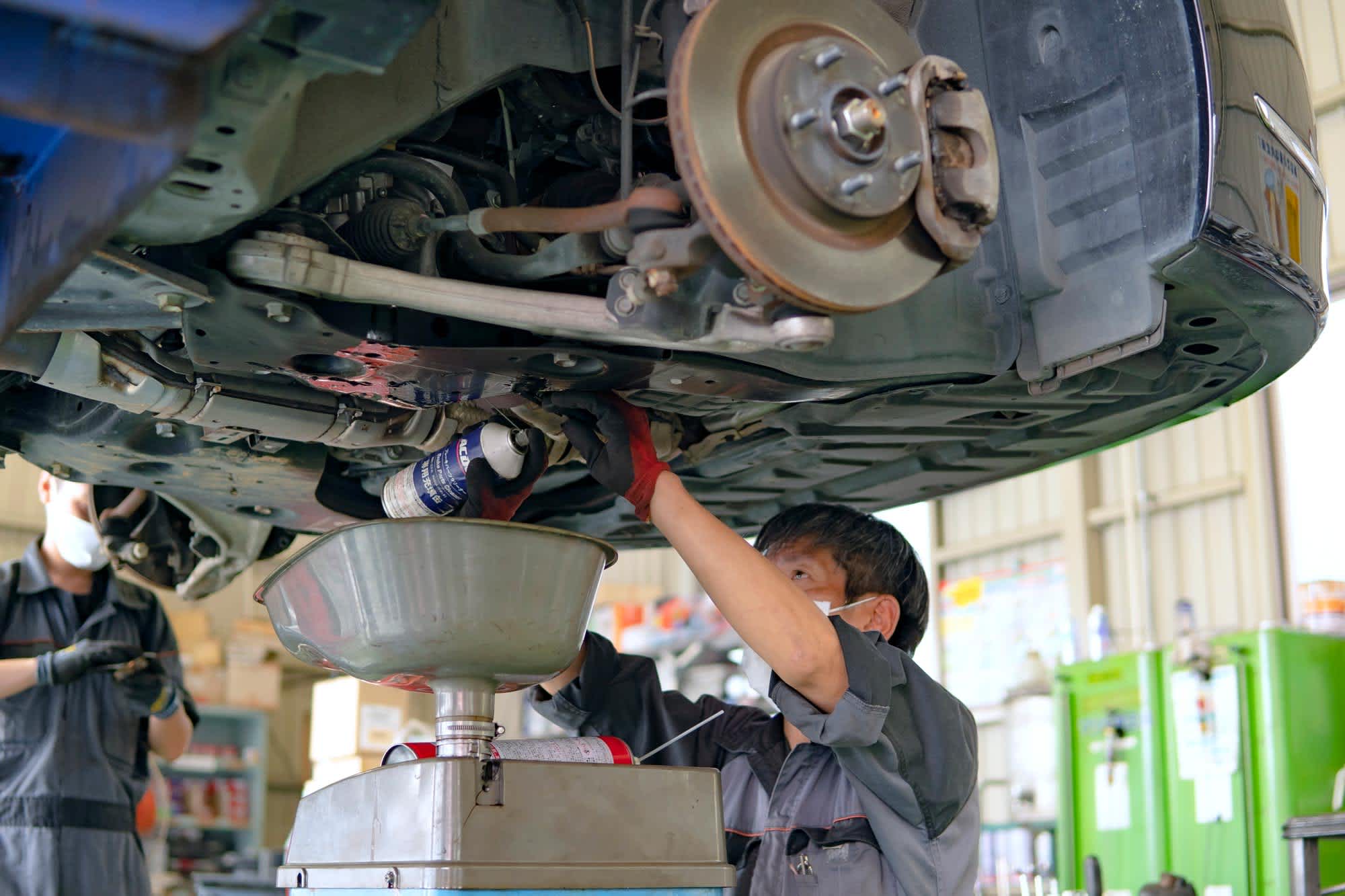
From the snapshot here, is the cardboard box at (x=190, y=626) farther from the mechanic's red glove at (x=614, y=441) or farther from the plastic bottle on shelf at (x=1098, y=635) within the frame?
the mechanic's red glove at (x=614, y=441)

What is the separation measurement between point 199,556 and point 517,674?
4.20 ft

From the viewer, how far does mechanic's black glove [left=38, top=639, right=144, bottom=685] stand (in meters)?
2.84

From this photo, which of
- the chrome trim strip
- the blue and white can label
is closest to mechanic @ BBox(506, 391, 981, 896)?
the blue and white can label

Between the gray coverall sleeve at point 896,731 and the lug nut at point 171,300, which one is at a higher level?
the lug nut at point 171,300

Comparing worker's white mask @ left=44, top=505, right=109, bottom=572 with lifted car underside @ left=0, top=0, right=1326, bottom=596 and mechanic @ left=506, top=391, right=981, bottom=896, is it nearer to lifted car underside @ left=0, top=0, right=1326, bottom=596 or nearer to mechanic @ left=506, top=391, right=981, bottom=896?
lifted car underside @ left=0, top=0, right=1326, bottom=596

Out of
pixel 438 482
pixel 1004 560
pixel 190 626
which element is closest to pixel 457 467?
pixel 438 482

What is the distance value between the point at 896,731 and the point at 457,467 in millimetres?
667

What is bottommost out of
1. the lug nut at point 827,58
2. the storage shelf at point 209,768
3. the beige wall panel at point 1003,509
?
the storage shelf at point 209,768

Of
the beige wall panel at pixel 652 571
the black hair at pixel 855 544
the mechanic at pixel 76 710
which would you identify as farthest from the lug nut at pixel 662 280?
the beige wall panel at pixel 652 571

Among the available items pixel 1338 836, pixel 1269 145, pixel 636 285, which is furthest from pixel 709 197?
pixel 1338 836

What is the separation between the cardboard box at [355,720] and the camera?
17.2ft

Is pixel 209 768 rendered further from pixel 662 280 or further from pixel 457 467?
pixel 662 280

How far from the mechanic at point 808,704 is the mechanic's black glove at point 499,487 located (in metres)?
0.05

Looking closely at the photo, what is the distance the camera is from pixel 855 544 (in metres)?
1.99
